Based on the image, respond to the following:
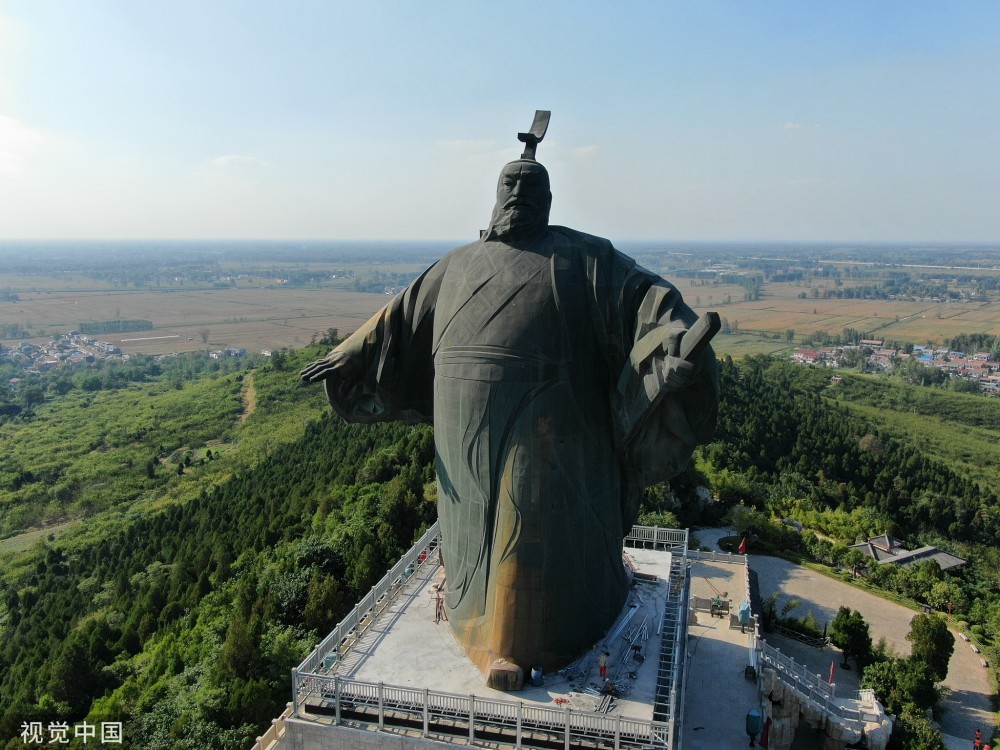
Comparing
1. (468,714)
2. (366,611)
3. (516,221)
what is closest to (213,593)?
(366,611)

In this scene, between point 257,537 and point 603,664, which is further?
point 257,537

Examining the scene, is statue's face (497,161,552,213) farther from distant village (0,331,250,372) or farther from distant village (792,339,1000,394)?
distant village (0,331,250,372)

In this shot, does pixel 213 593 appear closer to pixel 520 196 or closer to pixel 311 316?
pixel 520 196

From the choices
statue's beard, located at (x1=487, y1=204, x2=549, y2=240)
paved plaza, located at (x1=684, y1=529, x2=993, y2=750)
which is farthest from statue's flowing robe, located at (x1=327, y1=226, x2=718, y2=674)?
paved plaza, located at (x1=684, y1=529, x2=993, y2=750)

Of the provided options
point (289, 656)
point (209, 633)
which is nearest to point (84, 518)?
point (209, 633)

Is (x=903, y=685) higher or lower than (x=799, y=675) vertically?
lower

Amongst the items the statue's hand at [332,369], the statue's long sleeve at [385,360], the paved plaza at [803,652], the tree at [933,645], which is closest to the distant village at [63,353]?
the paved plaza at [803,652]
